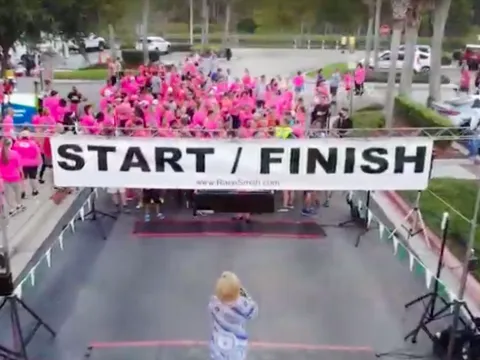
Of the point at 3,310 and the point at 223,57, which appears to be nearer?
the point at 3,310

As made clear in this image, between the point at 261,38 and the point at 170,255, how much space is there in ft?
168

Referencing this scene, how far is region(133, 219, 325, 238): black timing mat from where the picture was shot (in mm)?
12094

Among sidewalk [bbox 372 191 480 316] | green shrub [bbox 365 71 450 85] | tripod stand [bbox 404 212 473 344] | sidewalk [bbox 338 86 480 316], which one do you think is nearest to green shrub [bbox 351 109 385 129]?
sidewalk [bbox 338 86 480 316]

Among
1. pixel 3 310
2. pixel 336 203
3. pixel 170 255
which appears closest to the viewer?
pixel 3 310

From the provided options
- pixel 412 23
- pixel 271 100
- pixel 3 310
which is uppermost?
pixel 412 23

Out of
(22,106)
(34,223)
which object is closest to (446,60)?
(22,106)

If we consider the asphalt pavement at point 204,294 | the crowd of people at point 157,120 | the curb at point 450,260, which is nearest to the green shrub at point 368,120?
the crowd of people at point 157,120

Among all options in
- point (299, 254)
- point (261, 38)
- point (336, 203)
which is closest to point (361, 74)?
point (336, 203)

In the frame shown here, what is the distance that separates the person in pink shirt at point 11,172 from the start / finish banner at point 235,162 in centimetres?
251

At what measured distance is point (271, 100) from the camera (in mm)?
19531

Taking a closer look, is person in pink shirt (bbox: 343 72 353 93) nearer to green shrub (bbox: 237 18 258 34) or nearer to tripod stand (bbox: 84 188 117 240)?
tripod stand (bbox: 84 188 117 240)

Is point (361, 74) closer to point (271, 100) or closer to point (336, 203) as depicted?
point (271, 100)

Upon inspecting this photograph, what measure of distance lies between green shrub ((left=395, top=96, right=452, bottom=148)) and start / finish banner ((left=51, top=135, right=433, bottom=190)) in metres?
8.93

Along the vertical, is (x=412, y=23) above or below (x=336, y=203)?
above
